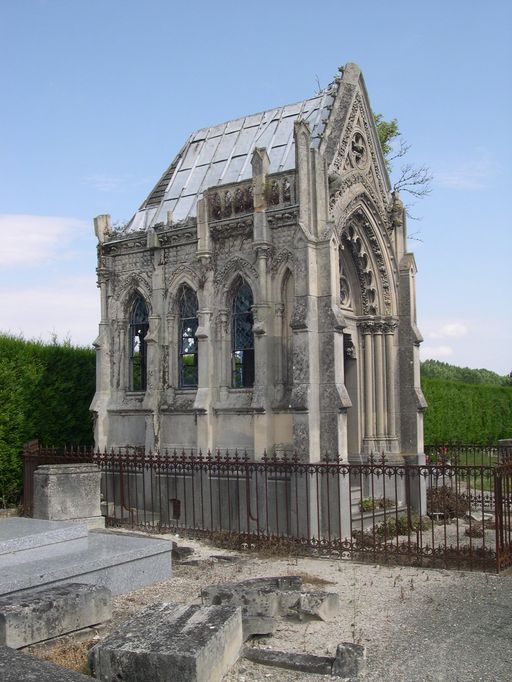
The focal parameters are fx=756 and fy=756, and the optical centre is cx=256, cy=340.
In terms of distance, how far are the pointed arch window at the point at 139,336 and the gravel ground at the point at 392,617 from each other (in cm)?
584

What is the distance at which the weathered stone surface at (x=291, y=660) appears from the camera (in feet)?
21.9

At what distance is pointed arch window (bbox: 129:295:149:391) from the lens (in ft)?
54.5

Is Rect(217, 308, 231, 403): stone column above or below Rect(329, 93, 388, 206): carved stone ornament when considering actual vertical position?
below

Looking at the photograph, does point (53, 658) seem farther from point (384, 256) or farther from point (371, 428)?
point (384, 256)

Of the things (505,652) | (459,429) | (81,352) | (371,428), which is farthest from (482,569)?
(459,429)

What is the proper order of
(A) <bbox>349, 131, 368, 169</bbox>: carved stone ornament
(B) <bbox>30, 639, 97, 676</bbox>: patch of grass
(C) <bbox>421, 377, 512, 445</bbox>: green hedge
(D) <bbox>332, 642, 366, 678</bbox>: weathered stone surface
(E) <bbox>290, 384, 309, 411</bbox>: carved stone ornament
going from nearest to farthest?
(D) <bbox>332, 642, 366, 678</bbox>: weathered stone surface < (B) <bbox>30, 639, 97, 676</bbox>: patch of grass < (E) <bbox>290, 384, 309, 411</bbox>: carved stone ornament < (A) <bbox>349, 131, 368, 169</bbox>: carved stone ornament < (C) <bbox>421, 377, 512, 445</bbox>: green hedge

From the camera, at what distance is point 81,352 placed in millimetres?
18906

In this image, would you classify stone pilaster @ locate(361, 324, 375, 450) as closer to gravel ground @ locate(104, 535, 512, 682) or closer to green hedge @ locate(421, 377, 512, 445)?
gravel ground @ locate(104, 535, 512, 682)

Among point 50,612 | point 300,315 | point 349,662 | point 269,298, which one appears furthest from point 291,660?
point 269,298

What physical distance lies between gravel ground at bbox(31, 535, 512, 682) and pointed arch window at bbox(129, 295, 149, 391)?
5843 mm

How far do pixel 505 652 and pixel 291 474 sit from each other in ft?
19.6

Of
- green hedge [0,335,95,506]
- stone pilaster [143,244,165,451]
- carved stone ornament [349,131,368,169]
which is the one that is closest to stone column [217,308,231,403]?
stone pilaster [143,244,165,451]

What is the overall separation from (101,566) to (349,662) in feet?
12.8

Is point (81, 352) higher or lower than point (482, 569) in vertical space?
higher
